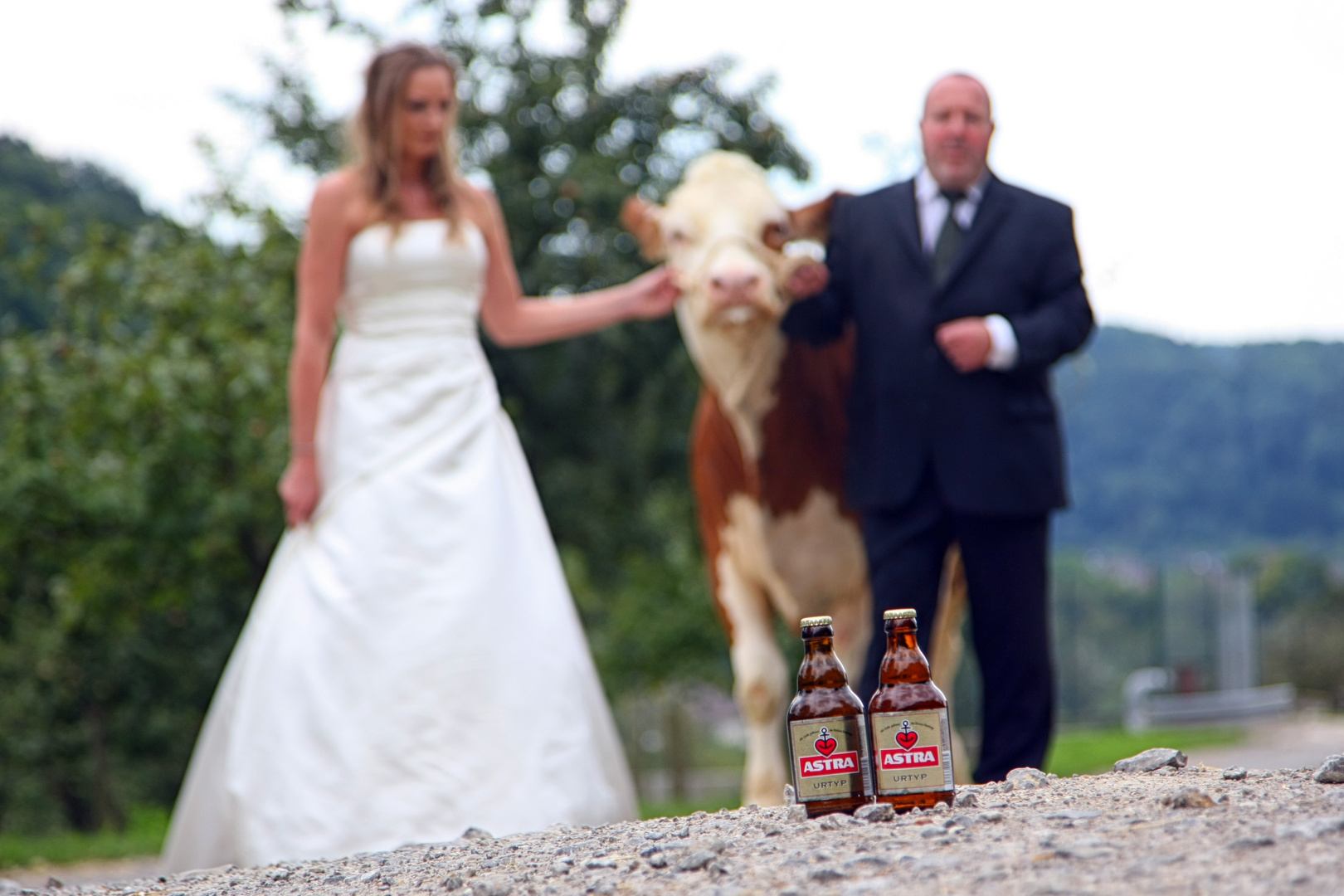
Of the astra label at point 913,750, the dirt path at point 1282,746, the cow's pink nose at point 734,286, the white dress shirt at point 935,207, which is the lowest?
the dirt path at point 1282,746

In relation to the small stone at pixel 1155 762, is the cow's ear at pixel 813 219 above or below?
above

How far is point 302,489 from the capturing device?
16.4 feet

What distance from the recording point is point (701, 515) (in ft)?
19.0

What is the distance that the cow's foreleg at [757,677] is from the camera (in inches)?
208

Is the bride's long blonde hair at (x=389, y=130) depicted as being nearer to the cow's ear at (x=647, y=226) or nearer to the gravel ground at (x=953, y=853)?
the cow's ear at (x=647, y=226)

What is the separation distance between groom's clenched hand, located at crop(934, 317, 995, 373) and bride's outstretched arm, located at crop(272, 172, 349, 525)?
6.39 ft

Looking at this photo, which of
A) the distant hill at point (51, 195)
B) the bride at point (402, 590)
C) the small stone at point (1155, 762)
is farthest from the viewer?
the distant hill at point (51, 195)

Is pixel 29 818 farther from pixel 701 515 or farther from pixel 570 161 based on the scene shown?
pixel 701 515

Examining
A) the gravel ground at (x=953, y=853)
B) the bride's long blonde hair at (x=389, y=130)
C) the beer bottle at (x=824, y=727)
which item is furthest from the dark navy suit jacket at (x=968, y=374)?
the beer bottle at (x=824, y=727)

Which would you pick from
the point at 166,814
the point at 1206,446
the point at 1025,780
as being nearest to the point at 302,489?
the point at 1025,780

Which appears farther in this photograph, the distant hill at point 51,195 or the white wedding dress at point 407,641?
the distant hill at point 51,195

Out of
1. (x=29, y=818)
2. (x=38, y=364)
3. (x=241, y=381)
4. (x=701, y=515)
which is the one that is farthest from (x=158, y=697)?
(x=701, y=515)

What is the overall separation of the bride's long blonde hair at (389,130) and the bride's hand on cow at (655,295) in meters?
0.67

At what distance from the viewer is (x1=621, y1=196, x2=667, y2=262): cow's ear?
17.5ft
